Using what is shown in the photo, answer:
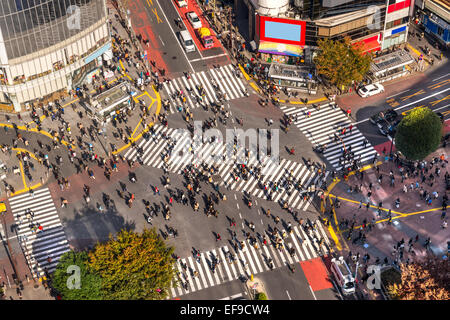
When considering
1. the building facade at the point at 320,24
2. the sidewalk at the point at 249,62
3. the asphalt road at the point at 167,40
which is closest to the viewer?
the building facade at the point at 320,24

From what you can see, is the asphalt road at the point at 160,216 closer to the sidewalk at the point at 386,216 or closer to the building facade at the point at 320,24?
the sidewalk at the point at 386,216

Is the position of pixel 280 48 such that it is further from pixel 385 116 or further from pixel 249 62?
pixel 385 116

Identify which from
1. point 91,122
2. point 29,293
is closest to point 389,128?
point 91,122

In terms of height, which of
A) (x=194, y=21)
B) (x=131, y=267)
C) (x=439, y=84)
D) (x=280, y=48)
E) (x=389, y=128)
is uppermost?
(x=194, y=21)

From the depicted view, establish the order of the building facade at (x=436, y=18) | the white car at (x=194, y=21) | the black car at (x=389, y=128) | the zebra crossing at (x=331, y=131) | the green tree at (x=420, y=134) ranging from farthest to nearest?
1. the white car at (x=194, y=21)
2. the building facade at (x=436, y=18)
3. the black car at (x=389, y=128)
4. the zebra crossing at (x=331, y=131)
5. the green tree at (x=420, y=134)

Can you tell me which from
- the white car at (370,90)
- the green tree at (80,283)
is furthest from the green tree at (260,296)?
the white car at (370,90)

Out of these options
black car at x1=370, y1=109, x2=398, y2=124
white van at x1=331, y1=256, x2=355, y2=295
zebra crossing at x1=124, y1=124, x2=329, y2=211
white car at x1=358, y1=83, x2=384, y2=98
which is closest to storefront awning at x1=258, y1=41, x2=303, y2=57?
white car at x1=358, y1=83, x2=384, y2=98

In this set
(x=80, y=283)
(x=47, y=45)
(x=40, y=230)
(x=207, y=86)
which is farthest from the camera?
(x=207, y=86)
